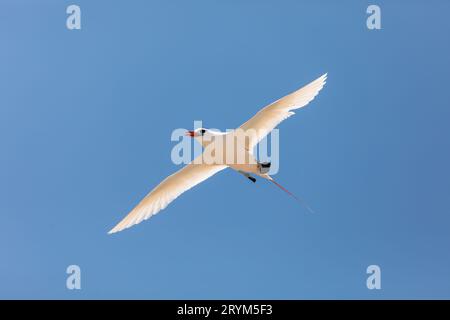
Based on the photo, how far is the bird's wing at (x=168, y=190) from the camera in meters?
11.0

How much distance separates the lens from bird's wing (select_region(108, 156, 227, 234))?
1099 centimetres

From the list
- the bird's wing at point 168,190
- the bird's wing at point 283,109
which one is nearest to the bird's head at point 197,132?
the bird's wing at point 168,190

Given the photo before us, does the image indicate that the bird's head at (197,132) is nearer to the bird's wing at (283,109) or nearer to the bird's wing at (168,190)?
the bird's wing at (168,190)

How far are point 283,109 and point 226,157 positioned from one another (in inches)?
55.7

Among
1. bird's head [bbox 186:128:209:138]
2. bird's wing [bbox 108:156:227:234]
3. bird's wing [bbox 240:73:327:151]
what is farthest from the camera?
bird's wing [bbox 108:156:227:234]

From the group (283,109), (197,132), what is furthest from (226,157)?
(283,109)

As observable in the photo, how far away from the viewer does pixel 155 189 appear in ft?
36.1

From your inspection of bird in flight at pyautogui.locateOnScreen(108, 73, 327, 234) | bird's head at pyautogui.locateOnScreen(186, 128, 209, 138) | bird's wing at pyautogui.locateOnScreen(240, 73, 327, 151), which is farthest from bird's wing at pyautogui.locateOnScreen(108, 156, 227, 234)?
bird's wing at pyautogui.locateOnScreen(240, 73, 327, 151)

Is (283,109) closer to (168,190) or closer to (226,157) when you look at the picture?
(226,157)

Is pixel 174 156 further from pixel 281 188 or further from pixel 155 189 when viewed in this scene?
pixel 281 188

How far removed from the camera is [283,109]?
10.4 m

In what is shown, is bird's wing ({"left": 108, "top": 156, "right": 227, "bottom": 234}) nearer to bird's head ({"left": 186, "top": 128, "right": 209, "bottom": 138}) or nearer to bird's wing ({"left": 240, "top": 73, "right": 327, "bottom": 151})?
bird's head ({"left": 186, "top": 128, "right": 209, "bottom": 138})
